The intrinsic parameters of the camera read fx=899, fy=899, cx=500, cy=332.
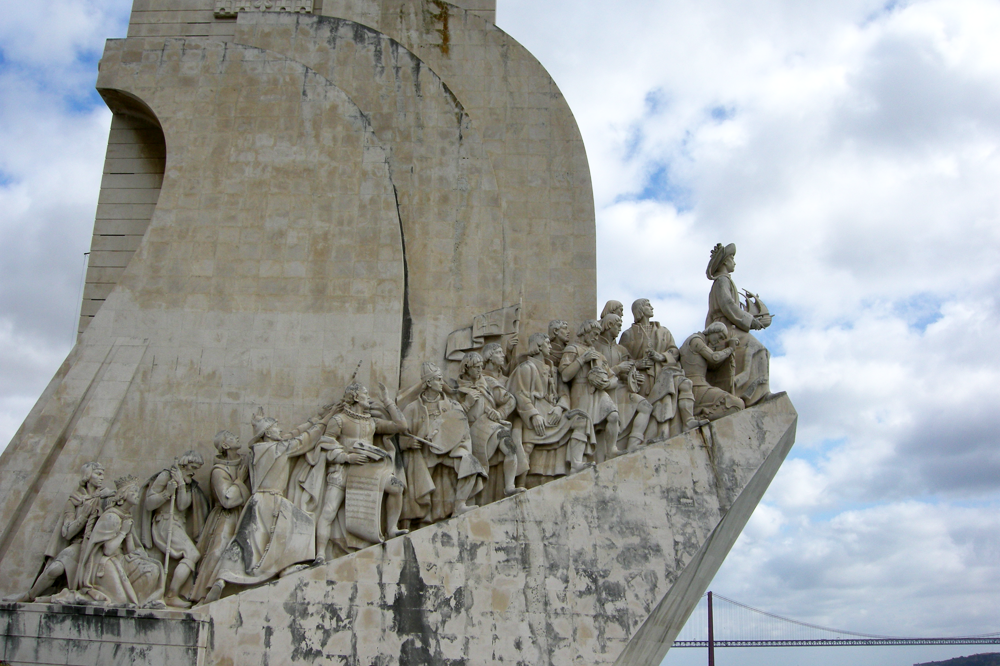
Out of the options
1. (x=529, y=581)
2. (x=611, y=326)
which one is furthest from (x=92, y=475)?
(x=611, y=326)

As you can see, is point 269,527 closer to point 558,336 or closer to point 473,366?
point 473,366

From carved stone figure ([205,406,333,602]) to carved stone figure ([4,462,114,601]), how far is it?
1.48 metres

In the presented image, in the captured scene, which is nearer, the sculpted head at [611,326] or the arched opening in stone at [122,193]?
the sculpted head at [611,326]

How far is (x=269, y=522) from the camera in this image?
834 centimetres

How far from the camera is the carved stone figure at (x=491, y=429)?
8.95m

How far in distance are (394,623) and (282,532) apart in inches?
53.4

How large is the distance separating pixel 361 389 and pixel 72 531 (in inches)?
121

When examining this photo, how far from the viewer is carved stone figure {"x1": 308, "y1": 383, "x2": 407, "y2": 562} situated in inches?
334

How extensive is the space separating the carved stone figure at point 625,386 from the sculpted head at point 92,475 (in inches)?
206

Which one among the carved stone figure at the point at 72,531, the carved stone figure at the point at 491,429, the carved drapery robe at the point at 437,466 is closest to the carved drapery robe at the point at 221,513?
the carved stone figure at the point at 72,531

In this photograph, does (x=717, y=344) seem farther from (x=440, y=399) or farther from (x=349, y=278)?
(x=349, y=278)

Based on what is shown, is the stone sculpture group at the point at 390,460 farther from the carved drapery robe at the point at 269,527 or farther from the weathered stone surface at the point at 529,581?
the weathered stone surface at the point at 529,581

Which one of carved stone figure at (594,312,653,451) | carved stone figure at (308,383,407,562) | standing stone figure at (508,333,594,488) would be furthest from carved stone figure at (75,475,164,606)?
carved stone figure at (594,312,653,451)

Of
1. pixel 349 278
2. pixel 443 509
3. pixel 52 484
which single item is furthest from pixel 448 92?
pixel 52 484
